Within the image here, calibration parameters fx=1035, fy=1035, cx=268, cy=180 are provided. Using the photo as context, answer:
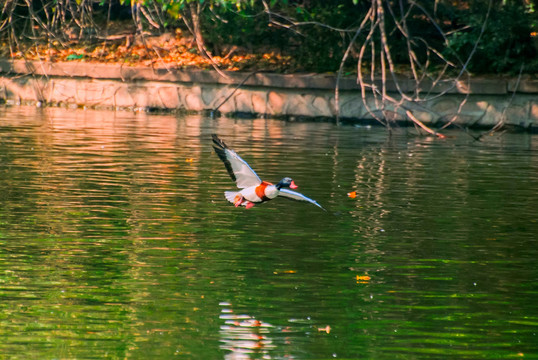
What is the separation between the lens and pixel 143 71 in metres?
25.5

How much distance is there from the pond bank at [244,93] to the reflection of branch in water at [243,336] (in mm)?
14770

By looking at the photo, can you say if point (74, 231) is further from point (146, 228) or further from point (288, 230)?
point (288, 230)

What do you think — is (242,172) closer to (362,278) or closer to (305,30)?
(362,278)

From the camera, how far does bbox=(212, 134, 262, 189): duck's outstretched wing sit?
8586 mm

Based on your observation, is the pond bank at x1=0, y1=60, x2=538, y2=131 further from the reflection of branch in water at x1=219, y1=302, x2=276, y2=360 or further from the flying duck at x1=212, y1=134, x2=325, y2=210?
the reflection of branch in water at x1=219, y1=302, x2=276, y2=360

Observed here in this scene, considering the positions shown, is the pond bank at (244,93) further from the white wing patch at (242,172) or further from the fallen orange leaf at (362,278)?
the fallen orange leaf at (362,278)

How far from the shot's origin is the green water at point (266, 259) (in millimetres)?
5855

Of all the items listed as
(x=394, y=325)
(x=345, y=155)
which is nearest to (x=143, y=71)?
(x=345, y=155)

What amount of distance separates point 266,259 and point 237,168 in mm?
936

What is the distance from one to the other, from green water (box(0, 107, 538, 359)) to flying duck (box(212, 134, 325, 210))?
1.38 feet

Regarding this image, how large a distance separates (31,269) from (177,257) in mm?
1189

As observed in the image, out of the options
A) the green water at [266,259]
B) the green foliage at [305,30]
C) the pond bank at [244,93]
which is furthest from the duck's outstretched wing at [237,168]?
the green foliage at [305,30]

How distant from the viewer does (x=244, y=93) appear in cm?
2470

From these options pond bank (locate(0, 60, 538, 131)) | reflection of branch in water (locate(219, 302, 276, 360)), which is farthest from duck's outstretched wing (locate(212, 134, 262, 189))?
pond bank (locate(0, 60, 538, 131))
